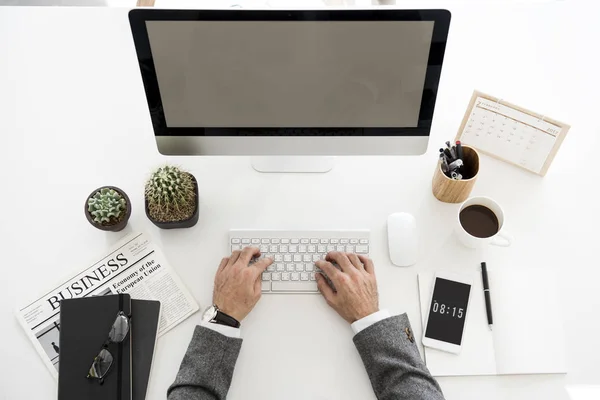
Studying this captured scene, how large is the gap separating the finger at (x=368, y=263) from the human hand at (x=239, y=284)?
0.20m

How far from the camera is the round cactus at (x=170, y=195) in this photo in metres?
1.01

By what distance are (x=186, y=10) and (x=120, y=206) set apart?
454 mm

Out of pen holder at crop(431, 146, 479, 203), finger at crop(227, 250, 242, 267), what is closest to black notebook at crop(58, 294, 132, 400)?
finger at crop(227, 250, 242, 267)

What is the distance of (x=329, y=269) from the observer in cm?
104

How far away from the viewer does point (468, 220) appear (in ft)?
3.51

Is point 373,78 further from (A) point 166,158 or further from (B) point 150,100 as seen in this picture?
(A) point 166,158

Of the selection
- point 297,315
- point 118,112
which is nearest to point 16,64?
point 118,112

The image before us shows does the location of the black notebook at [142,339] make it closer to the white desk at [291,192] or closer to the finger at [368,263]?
the white desk at [291,192]

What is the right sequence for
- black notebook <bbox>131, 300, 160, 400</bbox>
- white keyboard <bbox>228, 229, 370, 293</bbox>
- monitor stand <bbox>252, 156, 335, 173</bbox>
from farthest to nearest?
monitor stand <bbox>252, 156, 335, 173</bbox>
white keyboard <bbox>228, 229, 370, 293</bbox>
black notebook <bbox>131, 300, 160, 400</bbox>

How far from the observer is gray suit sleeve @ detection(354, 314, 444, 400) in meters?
0.91

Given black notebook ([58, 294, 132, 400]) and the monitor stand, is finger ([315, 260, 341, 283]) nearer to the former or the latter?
the monitor stand

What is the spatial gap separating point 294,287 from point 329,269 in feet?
0.29

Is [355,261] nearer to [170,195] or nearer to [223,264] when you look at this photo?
[223,264]

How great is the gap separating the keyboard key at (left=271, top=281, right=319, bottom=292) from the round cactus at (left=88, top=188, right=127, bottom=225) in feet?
1.24
